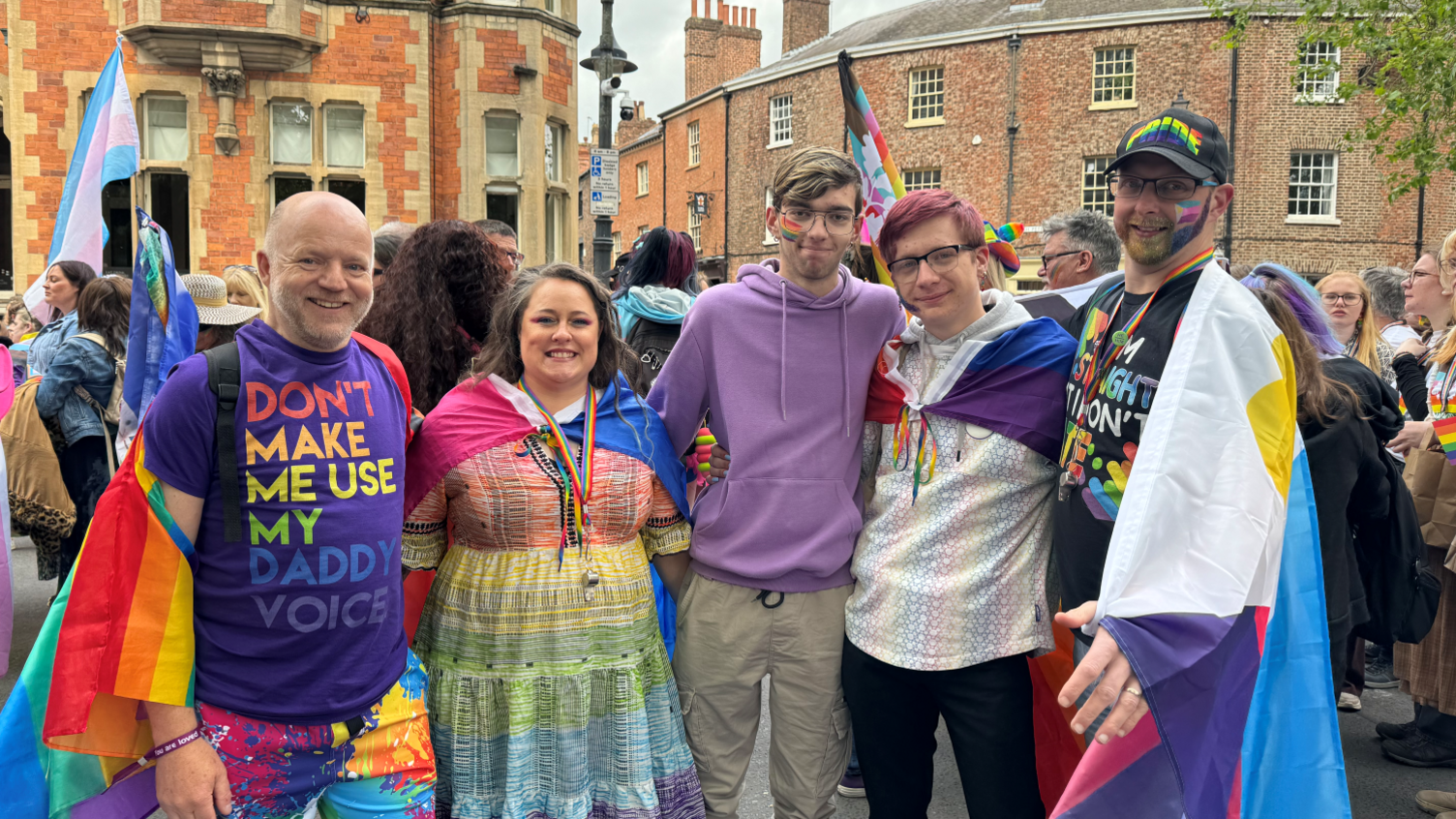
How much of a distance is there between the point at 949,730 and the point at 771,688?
0.50 m

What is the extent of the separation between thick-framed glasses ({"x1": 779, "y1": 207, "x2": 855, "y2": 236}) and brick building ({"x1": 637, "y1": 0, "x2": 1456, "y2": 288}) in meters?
21.8

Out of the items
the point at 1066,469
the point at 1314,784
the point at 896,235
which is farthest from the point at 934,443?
the point at 1314,784

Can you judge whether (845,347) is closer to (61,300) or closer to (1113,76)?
(61,300)

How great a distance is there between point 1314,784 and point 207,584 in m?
2.50

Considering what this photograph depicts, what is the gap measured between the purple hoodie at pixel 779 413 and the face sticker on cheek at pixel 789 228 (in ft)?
0.45

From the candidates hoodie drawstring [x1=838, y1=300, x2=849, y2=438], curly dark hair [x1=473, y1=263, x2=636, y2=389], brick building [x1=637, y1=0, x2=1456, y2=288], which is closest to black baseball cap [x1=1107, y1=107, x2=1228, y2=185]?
hoodie drawstring [x1=838, y1=300, x2=849, y2=438]

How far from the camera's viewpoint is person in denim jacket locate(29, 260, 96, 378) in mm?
5844

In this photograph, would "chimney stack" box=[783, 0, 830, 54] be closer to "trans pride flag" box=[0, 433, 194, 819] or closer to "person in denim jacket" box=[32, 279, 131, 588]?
"person in denim jacket" box=[32, 279, 131, 588]

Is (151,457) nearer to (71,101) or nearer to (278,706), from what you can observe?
(278,706)

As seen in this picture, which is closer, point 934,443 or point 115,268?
point 934,443

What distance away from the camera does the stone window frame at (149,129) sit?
45.3ft

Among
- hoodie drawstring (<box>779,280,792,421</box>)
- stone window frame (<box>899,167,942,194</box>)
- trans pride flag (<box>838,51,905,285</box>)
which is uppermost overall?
stone window frame (<box>899,167,942,194</box>)

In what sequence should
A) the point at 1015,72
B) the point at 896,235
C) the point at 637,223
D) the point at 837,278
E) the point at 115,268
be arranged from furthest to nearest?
the point at 637,223 < the point at 1015,72 < the point at 115,268 < the point at 837,278 < the point at 896,235

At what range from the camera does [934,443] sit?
2.56 metres
